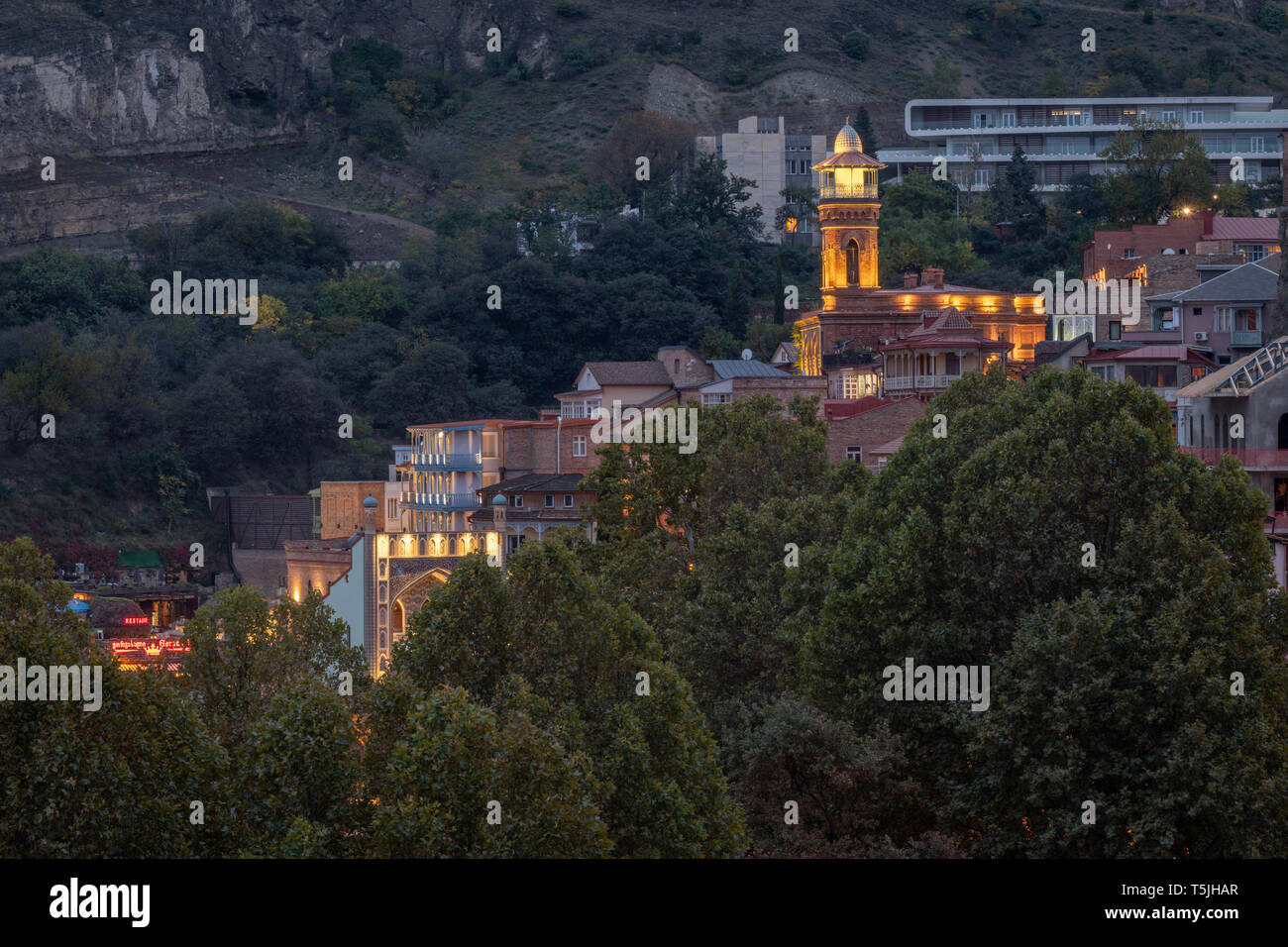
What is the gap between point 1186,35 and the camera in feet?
491

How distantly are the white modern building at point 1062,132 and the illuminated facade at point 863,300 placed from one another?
32975 mm

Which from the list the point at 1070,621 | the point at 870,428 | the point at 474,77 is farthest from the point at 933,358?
the point at 474,77

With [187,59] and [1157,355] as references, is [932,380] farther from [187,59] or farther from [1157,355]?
[187,59]

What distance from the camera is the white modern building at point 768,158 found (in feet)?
405

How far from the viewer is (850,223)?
85.1 meters

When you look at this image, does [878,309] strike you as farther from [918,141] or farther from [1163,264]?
[918,141]

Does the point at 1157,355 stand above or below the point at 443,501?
above

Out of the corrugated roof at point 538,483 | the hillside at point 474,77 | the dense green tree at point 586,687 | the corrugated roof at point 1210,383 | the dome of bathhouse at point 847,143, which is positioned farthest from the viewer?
the hillside at point 474,77

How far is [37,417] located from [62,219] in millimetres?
35247

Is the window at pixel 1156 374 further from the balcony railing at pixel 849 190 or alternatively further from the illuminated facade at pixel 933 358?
the balcony railing at pixel 849 190

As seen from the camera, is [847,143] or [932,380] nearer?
[932,380]

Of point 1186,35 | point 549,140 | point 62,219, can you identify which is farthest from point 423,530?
point 1186,35

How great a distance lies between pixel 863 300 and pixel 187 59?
235 ft

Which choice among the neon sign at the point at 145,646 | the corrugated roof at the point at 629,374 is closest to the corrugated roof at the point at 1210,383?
the neon sign at the point at 145,646
